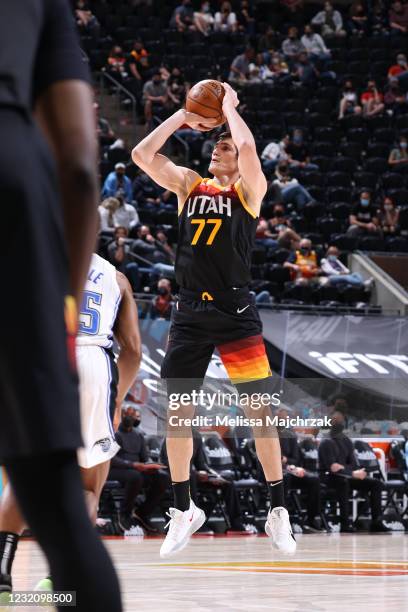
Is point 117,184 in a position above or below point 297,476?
above

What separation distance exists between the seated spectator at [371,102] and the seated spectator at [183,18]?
392cm

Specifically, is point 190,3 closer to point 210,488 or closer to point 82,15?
point 82,15

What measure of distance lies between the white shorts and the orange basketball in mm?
1968

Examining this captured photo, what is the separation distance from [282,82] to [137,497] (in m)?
12.3

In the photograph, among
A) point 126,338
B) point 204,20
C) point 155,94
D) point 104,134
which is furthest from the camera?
point 204,20

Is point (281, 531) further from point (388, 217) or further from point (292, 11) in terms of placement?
point (292, 11)

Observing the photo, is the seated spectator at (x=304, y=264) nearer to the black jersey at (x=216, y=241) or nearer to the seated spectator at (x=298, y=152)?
the seated spectator at (x=298, y=152)

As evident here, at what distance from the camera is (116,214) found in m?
15.9

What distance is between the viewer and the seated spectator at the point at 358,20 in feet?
82.5

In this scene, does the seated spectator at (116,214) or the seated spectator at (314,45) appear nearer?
the seated spectator at (116,214)

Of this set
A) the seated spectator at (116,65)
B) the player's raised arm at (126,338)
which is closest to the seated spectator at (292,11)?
the seated spectator at (116,65)

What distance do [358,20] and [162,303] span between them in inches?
577

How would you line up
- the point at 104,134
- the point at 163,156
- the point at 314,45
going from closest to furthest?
the point at 163,156, the point at 104,134, the point at 314,45

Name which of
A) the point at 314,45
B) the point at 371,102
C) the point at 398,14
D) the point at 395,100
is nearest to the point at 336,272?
the point at 371,102
